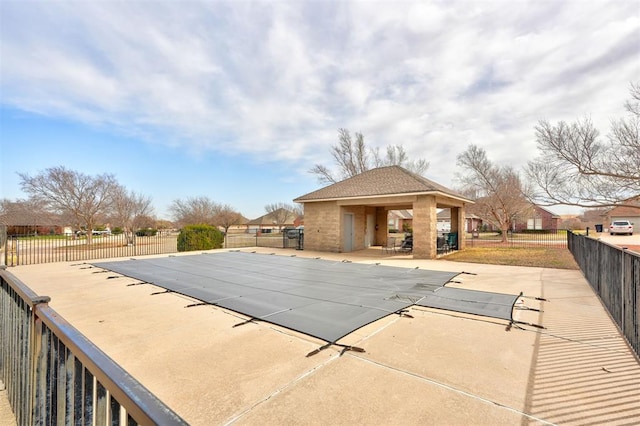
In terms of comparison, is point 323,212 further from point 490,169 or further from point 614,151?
point 490,169

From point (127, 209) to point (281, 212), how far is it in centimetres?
3476

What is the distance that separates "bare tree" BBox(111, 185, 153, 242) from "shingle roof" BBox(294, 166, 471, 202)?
1902cm

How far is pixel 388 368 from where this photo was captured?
3.33 metres

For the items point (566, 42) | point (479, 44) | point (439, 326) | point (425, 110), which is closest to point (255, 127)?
point (425, 110)

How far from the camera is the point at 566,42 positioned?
33.0ft

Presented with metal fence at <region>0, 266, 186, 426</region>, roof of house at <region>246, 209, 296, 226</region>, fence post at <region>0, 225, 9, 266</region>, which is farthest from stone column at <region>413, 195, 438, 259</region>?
roof of house at <region>246, 209, 296, 226</region>

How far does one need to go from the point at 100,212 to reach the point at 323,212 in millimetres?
22850

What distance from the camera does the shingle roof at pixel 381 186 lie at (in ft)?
46.6

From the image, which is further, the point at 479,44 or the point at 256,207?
the point at 256,207

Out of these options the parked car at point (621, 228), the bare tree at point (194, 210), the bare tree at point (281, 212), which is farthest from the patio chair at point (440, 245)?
the bare tree at point (281, 212)

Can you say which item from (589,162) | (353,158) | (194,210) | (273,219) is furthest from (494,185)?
(273,219)

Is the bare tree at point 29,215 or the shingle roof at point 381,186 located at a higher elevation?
the shingle roof at point 381,186

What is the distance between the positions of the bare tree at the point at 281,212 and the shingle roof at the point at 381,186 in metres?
40.2

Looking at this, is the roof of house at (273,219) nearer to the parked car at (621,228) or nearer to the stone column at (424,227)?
the stone column at (424,227)
